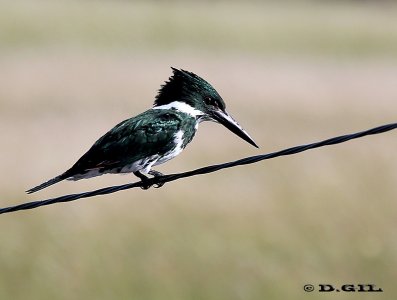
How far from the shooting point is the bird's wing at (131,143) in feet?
16.2

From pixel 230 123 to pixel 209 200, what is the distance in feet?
20.7

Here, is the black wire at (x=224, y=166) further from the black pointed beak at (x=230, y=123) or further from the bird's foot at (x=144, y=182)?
the black pointed beak at (x=230, y=123)

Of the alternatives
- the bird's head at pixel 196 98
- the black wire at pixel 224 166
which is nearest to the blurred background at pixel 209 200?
the bird's head at pixel 196 98

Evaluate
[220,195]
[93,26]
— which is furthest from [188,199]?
[93,26]

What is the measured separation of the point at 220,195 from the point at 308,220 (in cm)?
117

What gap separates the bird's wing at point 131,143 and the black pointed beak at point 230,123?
233 mm

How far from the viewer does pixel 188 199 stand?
11.2 m

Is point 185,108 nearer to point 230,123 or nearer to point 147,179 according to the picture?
point 230,123

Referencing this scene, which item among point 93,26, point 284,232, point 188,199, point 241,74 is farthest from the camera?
point 93,26

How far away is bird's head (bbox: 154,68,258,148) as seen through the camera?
511cm

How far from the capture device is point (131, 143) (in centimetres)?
494

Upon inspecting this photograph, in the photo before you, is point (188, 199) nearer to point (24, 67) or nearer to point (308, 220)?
point (308, 220)

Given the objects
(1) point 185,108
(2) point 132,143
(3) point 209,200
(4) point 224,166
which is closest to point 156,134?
(2) point 132,143

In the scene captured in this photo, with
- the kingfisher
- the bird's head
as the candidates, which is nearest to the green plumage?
the kingfisher
